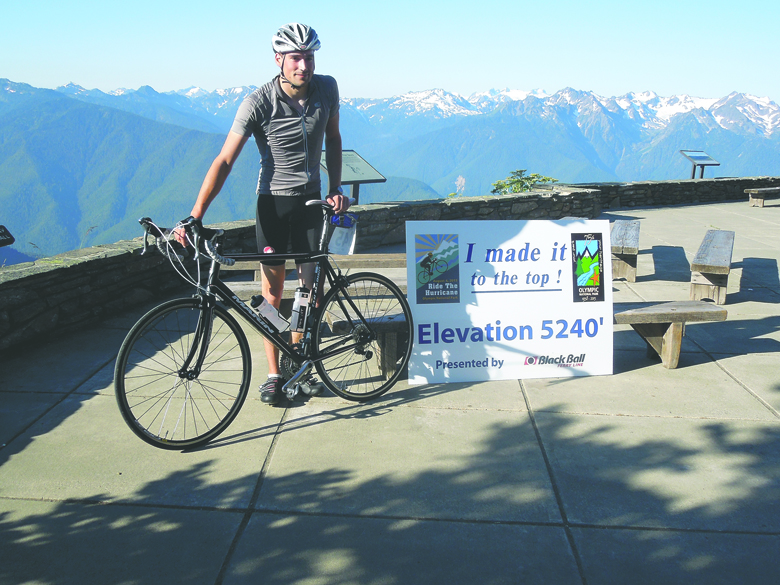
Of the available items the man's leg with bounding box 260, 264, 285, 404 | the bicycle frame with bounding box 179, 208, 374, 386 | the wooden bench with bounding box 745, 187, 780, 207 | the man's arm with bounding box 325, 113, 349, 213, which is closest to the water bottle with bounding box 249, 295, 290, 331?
the bicycle frame with bounding box 179, 208, 374, 386

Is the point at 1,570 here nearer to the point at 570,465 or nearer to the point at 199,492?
the point at 199,492

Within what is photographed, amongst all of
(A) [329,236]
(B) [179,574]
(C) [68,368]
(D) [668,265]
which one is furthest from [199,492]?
(D) [668,265]

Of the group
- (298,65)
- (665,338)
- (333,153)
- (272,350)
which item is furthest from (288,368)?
(665,338)

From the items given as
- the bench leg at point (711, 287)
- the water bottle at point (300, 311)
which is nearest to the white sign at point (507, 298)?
the water bottle at point (300, 311)

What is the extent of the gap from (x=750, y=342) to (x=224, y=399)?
168 inches

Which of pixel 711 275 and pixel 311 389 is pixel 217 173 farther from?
pixel 711 275

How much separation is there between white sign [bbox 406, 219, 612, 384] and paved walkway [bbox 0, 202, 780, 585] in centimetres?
16

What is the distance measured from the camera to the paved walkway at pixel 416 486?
227cm

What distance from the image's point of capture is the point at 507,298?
403 centimetres

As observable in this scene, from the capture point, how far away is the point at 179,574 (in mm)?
2201

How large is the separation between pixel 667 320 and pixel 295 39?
3.09 metres

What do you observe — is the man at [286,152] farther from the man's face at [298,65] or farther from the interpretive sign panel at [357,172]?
the interpretive sign panel at [357,172]

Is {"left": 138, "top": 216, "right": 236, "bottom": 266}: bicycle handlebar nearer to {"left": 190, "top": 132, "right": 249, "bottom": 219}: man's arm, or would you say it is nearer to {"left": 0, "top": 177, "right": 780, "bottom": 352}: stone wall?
{"left": 190, "top": 132, "right": 249, "bottom": 219}: man's arm

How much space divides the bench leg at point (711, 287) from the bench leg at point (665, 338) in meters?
2.28
